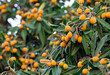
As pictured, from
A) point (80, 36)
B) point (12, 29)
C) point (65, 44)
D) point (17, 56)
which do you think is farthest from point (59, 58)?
point (12, 29)

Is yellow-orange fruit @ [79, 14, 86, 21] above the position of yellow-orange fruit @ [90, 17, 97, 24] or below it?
above

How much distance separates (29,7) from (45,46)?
830 mm

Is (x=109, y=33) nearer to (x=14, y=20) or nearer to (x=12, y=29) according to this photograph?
(x=12, y=29)

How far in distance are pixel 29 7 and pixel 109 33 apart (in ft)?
6.11

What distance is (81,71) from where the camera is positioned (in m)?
1.42

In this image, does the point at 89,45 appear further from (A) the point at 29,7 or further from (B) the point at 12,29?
(A) the point at 29,7

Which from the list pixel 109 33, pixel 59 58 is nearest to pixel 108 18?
pixel 109 33

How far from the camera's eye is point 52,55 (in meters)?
1.72

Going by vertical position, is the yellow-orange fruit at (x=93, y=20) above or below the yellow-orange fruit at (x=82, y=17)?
below

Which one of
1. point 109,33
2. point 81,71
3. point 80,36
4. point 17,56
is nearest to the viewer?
point 81,71

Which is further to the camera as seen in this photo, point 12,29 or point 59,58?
point 12,29

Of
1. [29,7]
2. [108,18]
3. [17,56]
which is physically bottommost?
[17,56]

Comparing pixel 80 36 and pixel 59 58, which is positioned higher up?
pixel 80 36

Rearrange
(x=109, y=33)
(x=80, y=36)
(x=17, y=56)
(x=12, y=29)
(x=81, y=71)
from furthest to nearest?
1. (x=12, y=29)
2. (x=17, y=56)
3. (x=109, y=33)
4. (x=80, y=36)
5. (x=81, y=71)
